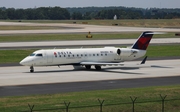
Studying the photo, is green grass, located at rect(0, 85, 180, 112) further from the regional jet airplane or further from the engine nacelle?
the engine nacelle

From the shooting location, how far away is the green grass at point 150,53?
209 feet

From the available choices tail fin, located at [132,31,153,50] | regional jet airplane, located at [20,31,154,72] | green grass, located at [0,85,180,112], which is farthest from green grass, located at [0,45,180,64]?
green grass, located at [0,85,180,112]

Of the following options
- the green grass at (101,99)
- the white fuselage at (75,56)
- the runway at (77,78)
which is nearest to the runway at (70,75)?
the runway at (77,78)

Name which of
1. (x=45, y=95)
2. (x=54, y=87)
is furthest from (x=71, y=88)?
(x=45, y=95)

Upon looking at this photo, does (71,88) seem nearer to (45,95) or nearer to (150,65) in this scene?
(45,95)

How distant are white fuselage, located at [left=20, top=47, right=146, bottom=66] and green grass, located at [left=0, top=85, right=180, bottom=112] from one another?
13767 millimetres

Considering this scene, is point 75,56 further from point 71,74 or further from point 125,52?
point 125,52

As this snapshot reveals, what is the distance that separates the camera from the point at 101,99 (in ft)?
113

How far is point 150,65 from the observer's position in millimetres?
57500

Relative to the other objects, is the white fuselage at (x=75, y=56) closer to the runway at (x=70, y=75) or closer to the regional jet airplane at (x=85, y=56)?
the regional jet airplane at (x=85, y=56)

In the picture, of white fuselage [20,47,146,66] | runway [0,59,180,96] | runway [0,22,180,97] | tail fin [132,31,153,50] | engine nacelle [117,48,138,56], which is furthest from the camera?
tail fin [132,31,153,50]

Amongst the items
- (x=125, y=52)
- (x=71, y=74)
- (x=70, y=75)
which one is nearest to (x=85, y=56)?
(x=71, y=74)

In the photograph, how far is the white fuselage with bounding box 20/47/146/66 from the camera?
50438mm

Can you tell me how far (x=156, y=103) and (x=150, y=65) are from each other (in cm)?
2456
